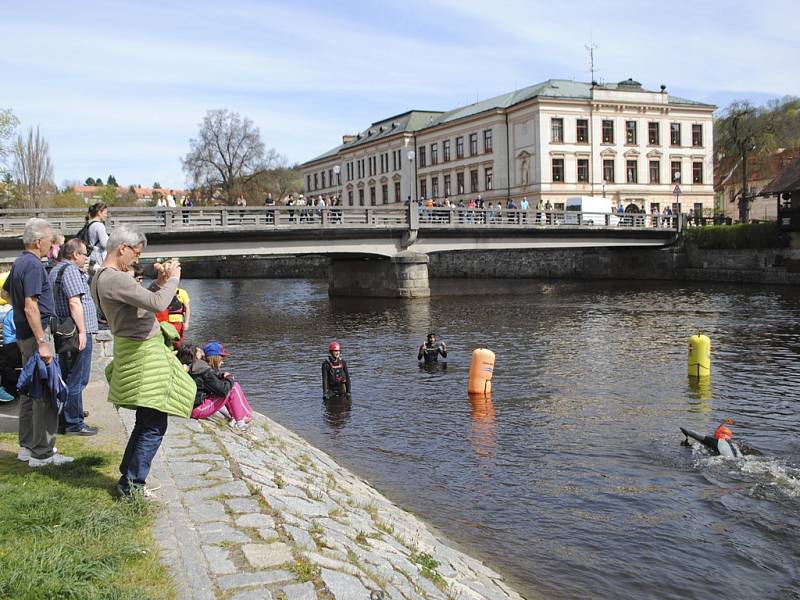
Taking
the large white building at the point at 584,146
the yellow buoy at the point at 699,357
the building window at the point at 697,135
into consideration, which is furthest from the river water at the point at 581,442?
the building window at the point at 697,135

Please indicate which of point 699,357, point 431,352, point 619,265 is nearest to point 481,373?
point 431,352

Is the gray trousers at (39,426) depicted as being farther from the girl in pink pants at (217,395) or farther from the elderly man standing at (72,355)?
Answer: the girl in pink pants at (217,395)

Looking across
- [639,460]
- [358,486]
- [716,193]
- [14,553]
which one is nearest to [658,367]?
[639,460]

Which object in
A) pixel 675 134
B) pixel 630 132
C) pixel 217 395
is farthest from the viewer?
pixel 675 134

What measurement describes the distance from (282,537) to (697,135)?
238ft

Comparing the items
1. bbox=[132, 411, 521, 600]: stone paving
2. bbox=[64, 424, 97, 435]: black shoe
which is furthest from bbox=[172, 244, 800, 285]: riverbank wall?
bbox=[64, 424, 97, 435]: black shoe

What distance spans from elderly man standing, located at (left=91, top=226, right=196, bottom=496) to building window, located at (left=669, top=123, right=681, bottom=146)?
2759 inches

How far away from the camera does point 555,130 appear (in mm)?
65812

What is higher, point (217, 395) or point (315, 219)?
point (315, 219)

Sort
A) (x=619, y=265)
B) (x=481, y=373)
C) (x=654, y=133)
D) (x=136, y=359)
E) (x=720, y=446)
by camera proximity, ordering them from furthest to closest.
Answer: (x=654, y=133)
(x=619, y=265)
(x=481, y=373)
(x=720, y=446)
(x=136, y=359)

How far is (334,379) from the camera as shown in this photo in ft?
49.7

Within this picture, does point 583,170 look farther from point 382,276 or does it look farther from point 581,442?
point 581,442

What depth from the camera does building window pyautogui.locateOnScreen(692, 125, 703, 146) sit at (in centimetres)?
6975

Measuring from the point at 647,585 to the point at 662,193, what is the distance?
218 ft
